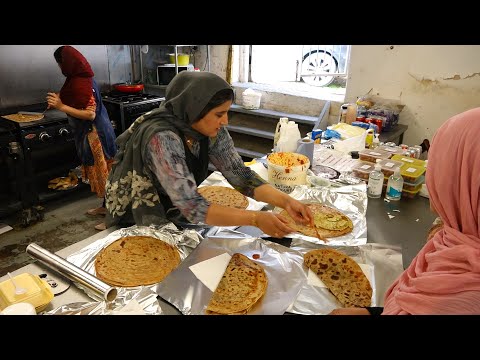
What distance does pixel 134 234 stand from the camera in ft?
5.79

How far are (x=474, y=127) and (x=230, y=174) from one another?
1.22 meters

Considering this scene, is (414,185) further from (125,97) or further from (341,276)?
(125,97)

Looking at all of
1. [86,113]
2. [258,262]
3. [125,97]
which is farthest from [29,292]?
[125,97]

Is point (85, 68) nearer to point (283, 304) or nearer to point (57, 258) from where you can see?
point (57, 258)

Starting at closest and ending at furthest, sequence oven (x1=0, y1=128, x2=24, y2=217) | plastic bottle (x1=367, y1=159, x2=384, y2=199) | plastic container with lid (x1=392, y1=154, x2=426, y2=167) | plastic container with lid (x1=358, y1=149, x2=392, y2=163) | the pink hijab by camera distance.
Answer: the pink hijab
plastic bottle (x1=367, y1=159, x2=384, y2=199)
plastic container with lid (x1=392, y1=154, x2=426, y2=167)
plastic container with lid (x1=358, y1=149, x2=392, y2=163)
oven (x1=0, y1=128, x2=24, y2=217)

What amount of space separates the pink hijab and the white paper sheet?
0.65m

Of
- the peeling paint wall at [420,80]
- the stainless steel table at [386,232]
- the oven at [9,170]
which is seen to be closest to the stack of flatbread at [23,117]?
the oven at [9,170]

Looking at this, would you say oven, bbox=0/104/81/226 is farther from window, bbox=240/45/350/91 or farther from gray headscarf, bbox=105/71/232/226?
window, bbox=240/45/350/91

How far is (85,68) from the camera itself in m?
3.64

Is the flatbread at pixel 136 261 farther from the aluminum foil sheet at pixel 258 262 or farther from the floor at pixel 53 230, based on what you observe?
the floor at pixel 53 230

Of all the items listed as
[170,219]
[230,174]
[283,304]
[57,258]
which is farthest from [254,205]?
[57,258]

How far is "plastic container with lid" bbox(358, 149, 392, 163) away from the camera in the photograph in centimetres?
263

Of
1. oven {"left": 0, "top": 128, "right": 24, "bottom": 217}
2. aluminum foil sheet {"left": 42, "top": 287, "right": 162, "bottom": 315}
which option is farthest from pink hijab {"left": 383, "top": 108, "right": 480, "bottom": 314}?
oven {"left": 0, "top": 128, "right": 24, "bottom": 217}

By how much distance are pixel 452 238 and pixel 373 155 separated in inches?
60.9
